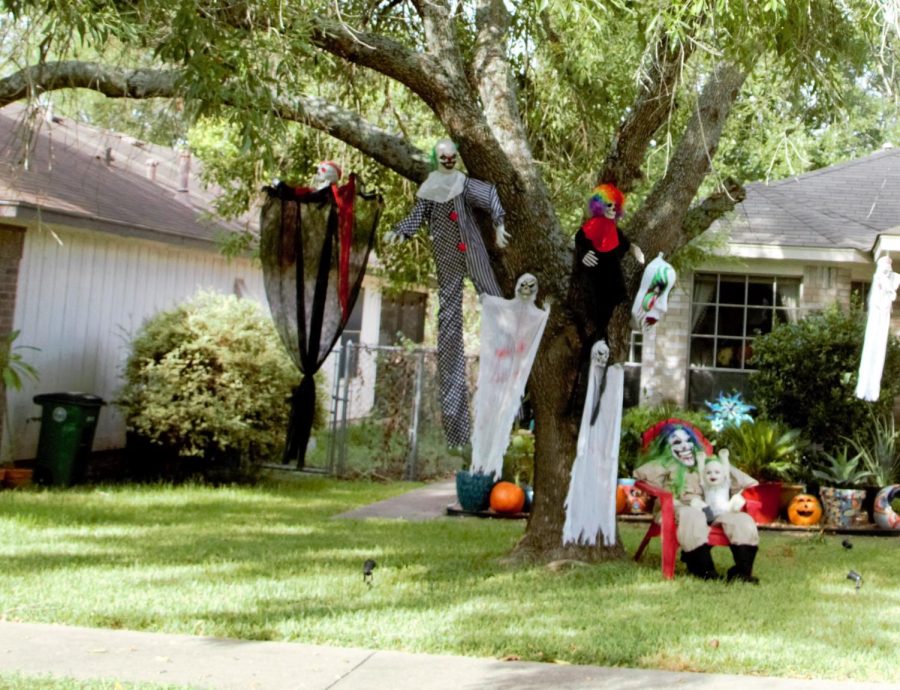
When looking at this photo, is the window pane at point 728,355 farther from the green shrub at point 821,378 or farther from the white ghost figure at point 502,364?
the white ghost figure at point 502,364

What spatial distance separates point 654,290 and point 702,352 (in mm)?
7303

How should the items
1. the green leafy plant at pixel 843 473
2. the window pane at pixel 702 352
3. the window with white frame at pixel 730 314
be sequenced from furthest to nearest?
the window pane at pixel 702 352
the window with white frame at pixel 730 314
the green leafy plant at pixel 843 473

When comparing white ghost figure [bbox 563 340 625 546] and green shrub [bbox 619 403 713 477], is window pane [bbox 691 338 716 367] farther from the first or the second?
white ghost figure [bbox 563 340 625 546]

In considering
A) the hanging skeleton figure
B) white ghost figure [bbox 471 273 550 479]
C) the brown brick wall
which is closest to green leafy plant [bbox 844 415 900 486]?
white ghost figure [bbox 471 273 550 479]

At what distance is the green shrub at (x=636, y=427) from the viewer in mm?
12602

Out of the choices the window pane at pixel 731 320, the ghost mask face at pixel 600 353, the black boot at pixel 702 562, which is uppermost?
the window pane at pixel 731 320

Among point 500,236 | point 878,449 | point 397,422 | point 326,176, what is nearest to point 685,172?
point 500,236

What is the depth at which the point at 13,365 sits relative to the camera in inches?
487

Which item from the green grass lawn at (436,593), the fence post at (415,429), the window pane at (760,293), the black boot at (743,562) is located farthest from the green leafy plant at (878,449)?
the fence post at (415,429)

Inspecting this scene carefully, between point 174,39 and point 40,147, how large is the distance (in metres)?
9.83

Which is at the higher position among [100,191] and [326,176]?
Answer: [100,191]

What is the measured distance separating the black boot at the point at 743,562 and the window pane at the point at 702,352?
7.29 meters

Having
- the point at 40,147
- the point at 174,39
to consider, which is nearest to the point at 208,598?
the point at 174,39

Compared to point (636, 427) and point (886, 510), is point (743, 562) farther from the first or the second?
point (636, 427)
